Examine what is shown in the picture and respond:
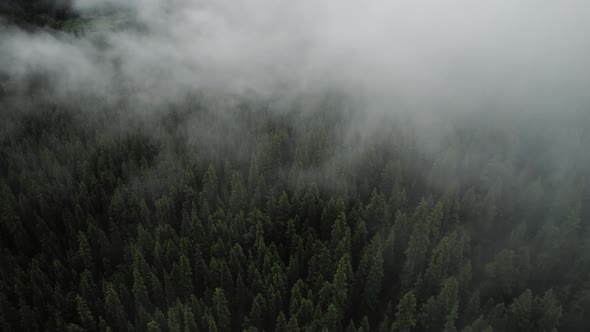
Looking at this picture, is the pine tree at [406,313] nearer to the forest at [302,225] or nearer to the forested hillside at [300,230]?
the forest at [302,225]

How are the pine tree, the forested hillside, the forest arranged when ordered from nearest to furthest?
the pine tree < the forested hillside < the forest

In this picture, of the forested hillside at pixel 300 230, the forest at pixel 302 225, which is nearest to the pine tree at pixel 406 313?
the forest at pixel 302 225

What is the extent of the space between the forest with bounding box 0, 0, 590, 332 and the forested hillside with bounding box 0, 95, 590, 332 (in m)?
0.41

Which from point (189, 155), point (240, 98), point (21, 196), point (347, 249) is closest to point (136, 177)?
point (189, 155)

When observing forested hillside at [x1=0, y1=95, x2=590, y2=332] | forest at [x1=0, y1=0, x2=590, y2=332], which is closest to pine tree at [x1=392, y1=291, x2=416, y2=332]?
forest at [x1=0, y1=0, x2=590, y2=332]

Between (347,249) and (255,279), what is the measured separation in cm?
1822

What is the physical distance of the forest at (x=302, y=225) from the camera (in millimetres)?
70469

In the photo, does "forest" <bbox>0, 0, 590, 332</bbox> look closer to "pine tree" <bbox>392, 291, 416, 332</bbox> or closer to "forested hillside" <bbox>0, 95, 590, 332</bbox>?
"pine tree" <bbox>392, 291, 416, 332</bbox>

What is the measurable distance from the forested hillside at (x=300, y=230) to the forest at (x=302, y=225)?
0.41 meters

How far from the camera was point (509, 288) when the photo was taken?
243 ft

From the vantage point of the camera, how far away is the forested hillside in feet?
230

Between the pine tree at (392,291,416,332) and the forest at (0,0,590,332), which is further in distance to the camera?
the forest at (0,0,590,332)

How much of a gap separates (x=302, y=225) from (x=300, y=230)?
1.67 m

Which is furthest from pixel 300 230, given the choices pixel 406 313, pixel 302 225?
pixel 406 313
